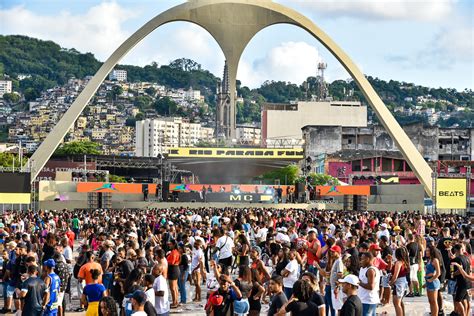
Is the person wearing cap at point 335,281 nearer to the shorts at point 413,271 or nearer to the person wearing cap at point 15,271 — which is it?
the shorts at point 413,271

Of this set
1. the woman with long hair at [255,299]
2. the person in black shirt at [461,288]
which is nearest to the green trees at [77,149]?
the person in black shirt at [461,288]

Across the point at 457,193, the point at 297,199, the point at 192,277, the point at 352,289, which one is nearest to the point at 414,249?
the point at 192,277

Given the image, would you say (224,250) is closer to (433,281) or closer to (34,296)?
(433,281)

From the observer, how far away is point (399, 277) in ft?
46.7

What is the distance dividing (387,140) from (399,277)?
297 ft

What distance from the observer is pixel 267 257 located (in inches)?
800

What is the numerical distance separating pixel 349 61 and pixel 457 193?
82.3 feet

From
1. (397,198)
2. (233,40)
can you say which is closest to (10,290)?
(397,198)

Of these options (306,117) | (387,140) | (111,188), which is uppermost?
(306,117)

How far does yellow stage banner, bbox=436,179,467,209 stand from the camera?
135 ft

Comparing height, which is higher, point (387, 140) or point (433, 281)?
point (387, 140)

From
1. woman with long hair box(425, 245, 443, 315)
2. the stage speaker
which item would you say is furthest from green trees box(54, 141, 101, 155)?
woman with long hair box(425, 245, 443, 315)

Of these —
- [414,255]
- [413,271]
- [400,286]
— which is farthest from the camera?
[413,271]

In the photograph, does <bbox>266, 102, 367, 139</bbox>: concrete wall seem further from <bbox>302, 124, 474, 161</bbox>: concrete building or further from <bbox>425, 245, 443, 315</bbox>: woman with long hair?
<bbox>425, 245, 443, 315</bbox>: woman with long hair
